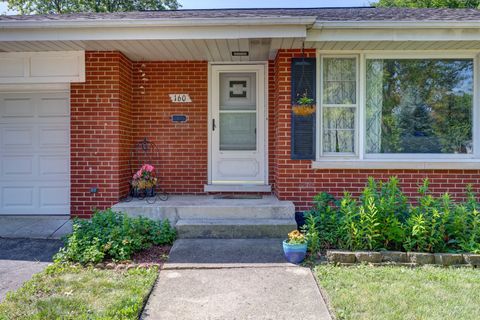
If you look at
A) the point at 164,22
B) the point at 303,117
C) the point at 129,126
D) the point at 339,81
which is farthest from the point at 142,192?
the point at 339,81

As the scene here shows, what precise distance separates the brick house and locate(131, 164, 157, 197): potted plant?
0.26m

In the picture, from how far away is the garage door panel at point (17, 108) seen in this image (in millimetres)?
6824

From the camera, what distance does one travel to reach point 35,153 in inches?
268

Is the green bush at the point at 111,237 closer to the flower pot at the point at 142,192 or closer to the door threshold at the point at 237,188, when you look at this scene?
the flower pot at the point at 142,192

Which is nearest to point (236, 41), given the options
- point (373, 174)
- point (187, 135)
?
point (187, 135)

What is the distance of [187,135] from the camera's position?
711 centimetres

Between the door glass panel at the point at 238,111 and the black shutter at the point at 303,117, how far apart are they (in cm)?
115

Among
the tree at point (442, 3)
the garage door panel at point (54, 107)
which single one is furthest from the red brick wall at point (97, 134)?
the tree at point (442, 3)

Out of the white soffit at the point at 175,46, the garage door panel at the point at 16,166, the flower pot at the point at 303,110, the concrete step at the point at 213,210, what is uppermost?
the white soffit at the point at 175,46

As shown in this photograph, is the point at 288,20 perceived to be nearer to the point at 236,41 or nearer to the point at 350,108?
the point at 236,41

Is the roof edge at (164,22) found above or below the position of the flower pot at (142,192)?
above

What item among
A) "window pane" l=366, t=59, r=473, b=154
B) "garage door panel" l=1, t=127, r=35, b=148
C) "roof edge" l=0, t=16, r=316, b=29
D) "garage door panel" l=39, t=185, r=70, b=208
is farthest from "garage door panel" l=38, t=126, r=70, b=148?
"window pane" l=366, t=59, r=473, b=154

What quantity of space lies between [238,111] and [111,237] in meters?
3.39

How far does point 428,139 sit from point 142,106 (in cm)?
505
